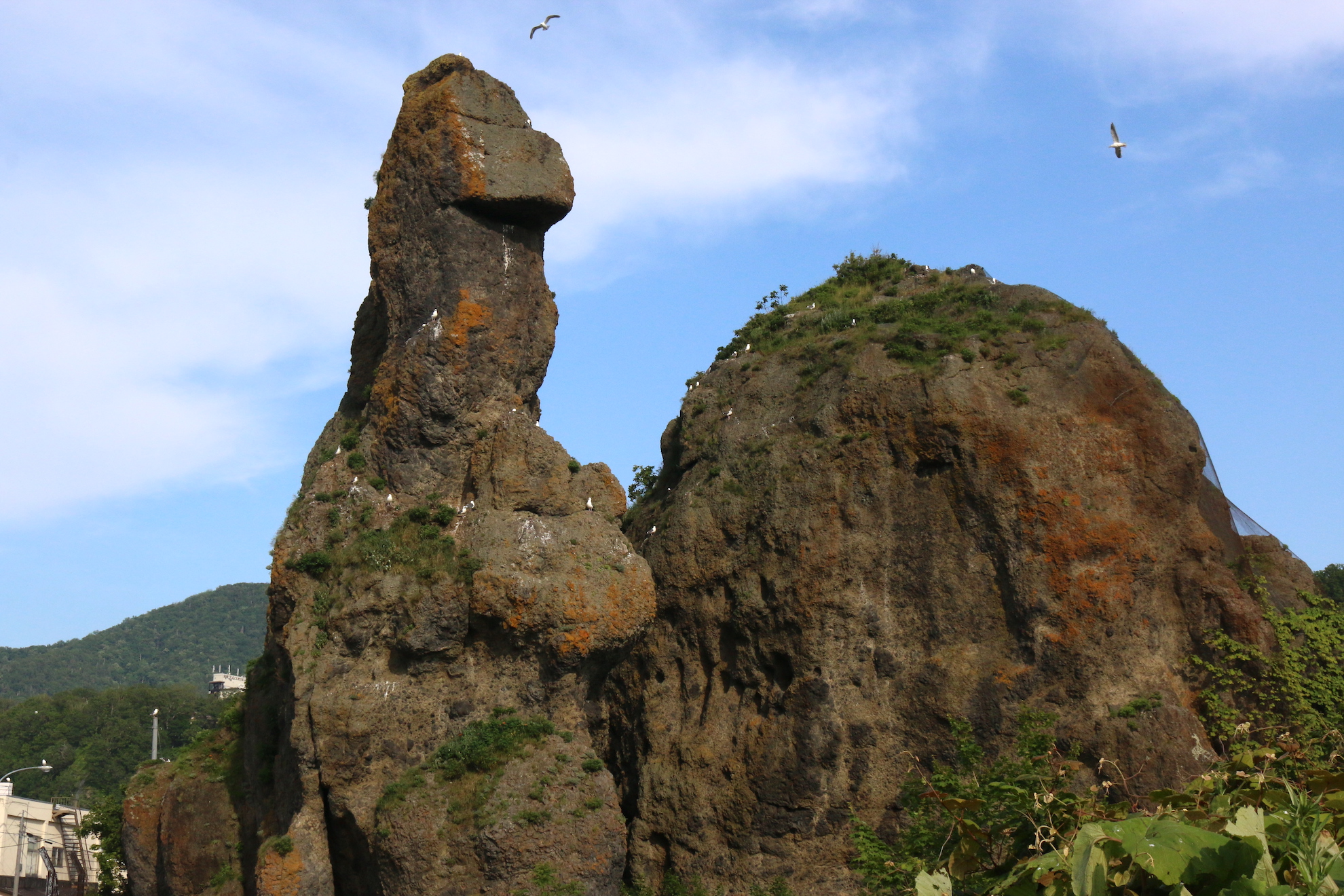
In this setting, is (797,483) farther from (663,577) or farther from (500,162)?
(500,162)

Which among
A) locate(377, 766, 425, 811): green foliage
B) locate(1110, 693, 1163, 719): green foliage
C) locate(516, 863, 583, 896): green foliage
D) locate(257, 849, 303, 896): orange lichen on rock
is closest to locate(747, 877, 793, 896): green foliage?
locate(516, 863, 583, 896): green foliage

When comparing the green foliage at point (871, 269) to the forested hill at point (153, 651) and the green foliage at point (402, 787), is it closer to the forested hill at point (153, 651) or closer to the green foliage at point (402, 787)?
the green foliage at point (402, 787)

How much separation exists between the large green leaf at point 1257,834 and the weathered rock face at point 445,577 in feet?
56.2

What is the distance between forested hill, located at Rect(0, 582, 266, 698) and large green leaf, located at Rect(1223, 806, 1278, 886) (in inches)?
6313

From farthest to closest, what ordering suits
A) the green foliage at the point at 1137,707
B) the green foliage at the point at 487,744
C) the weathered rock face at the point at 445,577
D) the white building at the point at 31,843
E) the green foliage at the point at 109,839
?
the white building at the point at 31,843 → the green foliage at the point at 109,839 → the green foliage at the point at 1137,707 → the green foliage at the point at 487,744 → the weathered rock face at the point at 445,577

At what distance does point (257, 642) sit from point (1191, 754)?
175352 millimetres

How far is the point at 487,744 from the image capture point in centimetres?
2167

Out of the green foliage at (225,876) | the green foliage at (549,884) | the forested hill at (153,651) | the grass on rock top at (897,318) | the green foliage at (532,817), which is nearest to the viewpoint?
the green foliage at (549,884)

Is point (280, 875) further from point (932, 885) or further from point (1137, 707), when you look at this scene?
point (932, 885)

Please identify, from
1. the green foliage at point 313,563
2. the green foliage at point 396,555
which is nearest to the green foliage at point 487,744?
the green foliage at point 396,555

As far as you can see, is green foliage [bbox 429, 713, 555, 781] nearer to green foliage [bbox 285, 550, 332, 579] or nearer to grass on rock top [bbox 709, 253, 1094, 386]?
green foliage [bbox 285, 550, 332, 579]

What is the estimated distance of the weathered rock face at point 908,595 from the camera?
22766mm

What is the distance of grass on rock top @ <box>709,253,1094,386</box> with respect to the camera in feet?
85.1

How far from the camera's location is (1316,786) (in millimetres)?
5570
